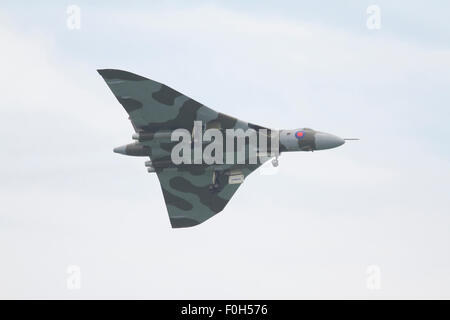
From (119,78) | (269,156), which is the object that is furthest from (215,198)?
(119,78)

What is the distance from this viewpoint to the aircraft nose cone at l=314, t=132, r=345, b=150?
203ft

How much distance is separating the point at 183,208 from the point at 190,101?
31.9 feet

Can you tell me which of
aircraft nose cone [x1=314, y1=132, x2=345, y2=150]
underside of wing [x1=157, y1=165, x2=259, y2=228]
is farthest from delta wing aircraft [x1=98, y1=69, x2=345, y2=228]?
underside of wing [x1=157, y1=165, x2=259, y2=228]

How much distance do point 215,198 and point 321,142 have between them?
1015 cm

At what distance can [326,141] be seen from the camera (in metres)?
62.0

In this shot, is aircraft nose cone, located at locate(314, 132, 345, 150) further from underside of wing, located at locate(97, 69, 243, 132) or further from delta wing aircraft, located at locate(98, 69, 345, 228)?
underside of wing, located at locate(97, 69, 243, 132)

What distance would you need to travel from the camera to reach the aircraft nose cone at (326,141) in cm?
6188

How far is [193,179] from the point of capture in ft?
220

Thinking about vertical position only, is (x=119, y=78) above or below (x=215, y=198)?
above

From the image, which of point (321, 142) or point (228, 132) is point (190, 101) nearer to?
point (228, 132)

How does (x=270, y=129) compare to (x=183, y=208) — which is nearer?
(x=270, y=129)

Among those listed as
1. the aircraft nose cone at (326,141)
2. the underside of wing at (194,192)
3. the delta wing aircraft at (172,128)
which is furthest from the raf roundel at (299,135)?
the underside of wing at (194,192)

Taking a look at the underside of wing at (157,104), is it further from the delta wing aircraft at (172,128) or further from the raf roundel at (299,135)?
the raf roundel at (299,135)

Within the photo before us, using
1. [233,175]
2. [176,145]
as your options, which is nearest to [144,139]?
[176,145]
